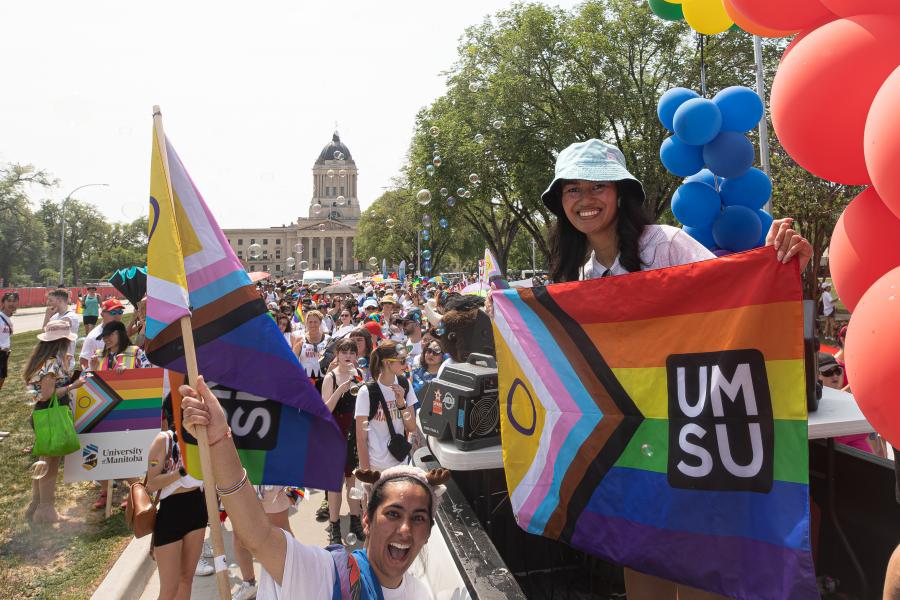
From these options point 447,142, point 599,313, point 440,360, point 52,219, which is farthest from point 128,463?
point 52,219

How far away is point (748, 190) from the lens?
259 inches

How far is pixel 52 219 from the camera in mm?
70000

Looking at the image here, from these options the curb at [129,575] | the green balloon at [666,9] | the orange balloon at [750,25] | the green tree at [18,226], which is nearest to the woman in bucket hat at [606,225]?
the orange balloon at [750,25]

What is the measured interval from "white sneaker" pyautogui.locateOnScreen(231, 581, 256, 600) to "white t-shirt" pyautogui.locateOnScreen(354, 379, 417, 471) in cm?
121

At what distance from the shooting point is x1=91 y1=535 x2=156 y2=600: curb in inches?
174

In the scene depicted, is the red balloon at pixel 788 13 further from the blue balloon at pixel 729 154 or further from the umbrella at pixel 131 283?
the umbrella at pixel 131 283

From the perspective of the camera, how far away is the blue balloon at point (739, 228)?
6.41 m

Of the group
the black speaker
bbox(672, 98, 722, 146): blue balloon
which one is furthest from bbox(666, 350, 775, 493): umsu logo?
bbox(672, 98, 722, 146): blue balloon

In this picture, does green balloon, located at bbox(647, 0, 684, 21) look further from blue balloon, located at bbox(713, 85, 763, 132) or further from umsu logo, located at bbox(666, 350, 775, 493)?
umsu logo, located at bbox(666, 350, 775, 493)

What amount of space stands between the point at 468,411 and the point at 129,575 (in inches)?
144

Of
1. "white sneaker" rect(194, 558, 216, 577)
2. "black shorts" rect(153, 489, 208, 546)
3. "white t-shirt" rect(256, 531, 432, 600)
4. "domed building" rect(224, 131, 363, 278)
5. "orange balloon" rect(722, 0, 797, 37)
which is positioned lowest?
"white sneaker" rect(194, 558, 216, 577)

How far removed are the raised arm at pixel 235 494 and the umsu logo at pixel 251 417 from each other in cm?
74

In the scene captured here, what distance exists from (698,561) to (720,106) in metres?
5.68

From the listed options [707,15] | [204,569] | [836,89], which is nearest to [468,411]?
[836,89]
